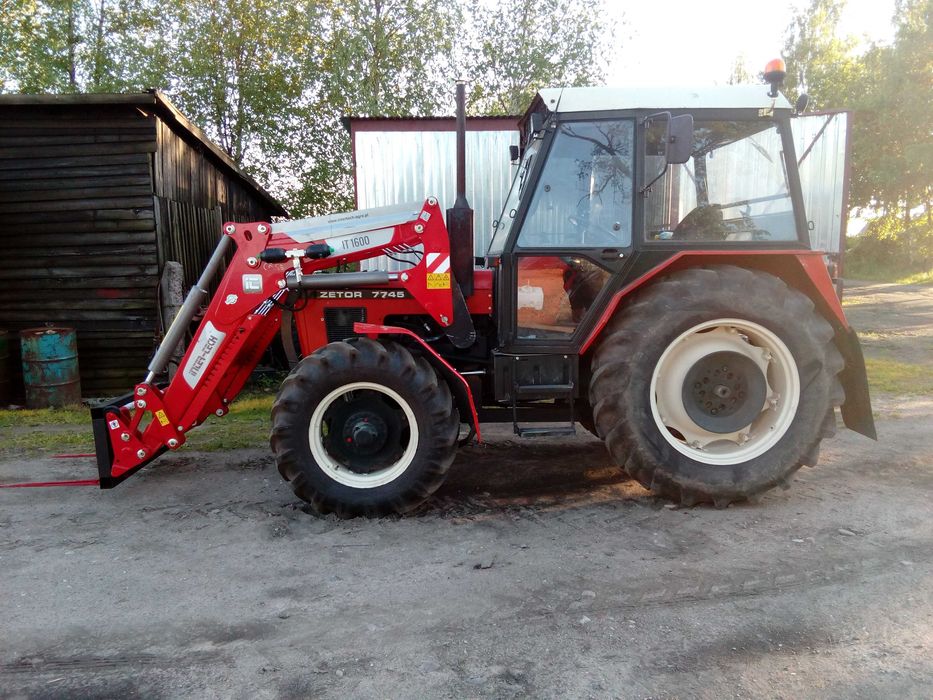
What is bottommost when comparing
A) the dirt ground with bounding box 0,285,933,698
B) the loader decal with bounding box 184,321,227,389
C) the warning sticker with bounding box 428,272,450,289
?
the dirt ground with bounding box 0,285,933,698

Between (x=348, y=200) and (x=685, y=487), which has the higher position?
(x=348, y=200)

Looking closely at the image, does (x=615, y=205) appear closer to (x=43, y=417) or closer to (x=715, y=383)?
(x=715, y=383)

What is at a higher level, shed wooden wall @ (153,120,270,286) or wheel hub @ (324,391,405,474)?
shed wooden wall @ (153,120,270,286)

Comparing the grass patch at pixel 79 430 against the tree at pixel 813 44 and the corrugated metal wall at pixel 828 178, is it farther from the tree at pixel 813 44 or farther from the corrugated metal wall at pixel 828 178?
the tree at pixel 813 44

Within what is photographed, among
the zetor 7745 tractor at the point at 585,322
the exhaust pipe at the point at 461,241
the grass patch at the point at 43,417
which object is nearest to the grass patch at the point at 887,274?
the zetor 7745 tractor at the point at 585,322

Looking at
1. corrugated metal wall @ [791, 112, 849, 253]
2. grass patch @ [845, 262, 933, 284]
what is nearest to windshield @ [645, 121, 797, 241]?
corrugated metal wall @ [791, 112, 849, 253]

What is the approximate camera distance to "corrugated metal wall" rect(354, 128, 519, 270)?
28.1ft

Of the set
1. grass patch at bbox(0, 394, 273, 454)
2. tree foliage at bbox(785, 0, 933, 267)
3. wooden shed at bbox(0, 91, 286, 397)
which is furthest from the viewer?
tree foliage at bbox(785, 0, 933, 267)

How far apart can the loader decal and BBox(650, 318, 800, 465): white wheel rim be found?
2730 millimetres

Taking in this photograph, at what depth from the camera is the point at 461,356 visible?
4332 millimetres

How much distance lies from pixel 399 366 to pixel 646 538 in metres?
1.69

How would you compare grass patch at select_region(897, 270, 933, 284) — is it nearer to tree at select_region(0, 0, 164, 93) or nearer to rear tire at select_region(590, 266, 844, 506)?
rear tire at select_region(590, 266, 844, 506)

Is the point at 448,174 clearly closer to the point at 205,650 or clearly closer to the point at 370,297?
the point at 370,297

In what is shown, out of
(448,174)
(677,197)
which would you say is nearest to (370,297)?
(677,197)
